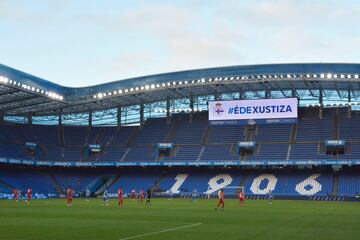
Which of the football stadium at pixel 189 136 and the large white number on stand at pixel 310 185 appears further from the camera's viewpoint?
the football stadium at pixel 189 136

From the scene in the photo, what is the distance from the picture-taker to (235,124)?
80625mm

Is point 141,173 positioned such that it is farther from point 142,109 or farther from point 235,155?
point 235,155

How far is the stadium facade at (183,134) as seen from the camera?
7125 centimetres

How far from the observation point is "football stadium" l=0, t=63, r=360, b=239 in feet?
232

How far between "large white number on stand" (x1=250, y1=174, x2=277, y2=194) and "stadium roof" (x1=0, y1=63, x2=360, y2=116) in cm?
1231

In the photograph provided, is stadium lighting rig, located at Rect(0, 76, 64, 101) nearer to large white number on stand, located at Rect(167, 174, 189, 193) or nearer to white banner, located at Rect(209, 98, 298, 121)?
large white number on stand, located at Rect(167, 174, 189, 193)

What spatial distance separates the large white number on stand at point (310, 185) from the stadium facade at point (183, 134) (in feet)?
0.44

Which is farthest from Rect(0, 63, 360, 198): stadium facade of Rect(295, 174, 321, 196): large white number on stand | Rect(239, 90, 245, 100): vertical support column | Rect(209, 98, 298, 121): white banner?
Rect(209, 98, 298, 121): white banner

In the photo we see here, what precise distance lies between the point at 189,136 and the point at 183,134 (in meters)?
1.20

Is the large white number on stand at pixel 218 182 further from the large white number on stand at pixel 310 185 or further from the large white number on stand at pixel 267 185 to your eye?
the large white number on stand at pixel 310 185

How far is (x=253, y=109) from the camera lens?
77.4 meters

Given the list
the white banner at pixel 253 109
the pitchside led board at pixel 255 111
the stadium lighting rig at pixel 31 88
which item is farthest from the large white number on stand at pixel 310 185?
the stadium lighting rig at pixel 31 88

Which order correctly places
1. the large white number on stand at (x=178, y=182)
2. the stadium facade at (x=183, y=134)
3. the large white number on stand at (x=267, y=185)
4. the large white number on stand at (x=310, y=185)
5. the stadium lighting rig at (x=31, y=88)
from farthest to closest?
the large white number on stand at (x=178, y=182)
the large white number on stand at (x=267, y=185)
the stadium facade at (x=183, y=134)
the large white number on stand at (x=310, y=185)
the stadium lighting rig at (x=31, y=88)

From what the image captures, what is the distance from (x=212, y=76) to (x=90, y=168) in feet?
105
